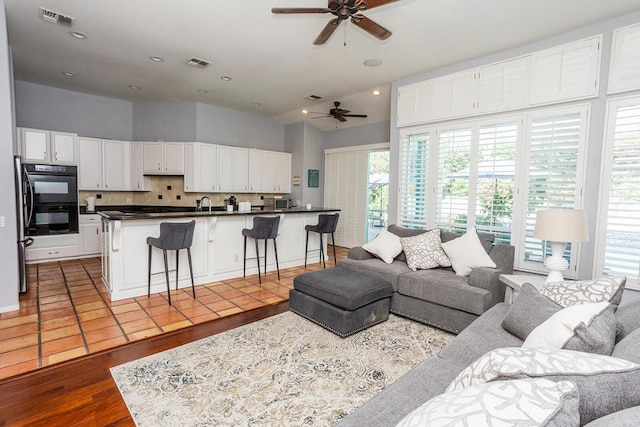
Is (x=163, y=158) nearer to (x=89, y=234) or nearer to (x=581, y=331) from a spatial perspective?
(x=89, y=234)

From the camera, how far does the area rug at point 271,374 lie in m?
1.87

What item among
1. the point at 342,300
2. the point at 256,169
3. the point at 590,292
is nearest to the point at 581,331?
the point at 590,292

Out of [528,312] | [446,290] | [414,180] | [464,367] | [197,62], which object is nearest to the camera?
[464,367]

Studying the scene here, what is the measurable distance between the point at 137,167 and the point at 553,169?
6.73 metres

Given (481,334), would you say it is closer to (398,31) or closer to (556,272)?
(556,272)

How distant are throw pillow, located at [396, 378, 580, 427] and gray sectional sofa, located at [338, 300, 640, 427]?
94 millimetres

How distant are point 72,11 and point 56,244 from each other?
378 centimetres

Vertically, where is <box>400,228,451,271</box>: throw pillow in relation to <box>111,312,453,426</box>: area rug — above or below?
above

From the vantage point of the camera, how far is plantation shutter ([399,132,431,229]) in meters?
4.54

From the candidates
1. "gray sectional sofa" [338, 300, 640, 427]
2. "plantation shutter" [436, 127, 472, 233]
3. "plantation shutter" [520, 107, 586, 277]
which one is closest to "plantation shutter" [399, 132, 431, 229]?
"plantation shutter" [436, 127, 472, 233]

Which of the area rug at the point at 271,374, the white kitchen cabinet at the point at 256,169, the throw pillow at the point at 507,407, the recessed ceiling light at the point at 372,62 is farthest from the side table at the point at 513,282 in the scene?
the white kitchen cabinet at the point at 256,169

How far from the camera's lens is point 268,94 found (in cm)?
578

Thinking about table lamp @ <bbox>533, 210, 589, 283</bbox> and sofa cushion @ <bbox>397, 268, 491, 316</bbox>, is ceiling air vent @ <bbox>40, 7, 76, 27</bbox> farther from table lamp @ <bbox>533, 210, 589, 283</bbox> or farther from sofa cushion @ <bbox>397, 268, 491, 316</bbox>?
table lamp @ <bbox>533, 210, 589, 283</bbox>

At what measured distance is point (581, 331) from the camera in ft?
4.32
